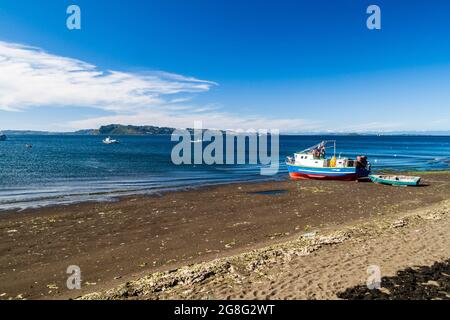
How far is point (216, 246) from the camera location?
58.5ft

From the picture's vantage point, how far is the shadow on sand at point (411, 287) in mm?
9719

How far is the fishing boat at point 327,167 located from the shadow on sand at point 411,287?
3737cm

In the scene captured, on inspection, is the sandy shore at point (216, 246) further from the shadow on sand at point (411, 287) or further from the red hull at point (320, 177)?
the red hull at point (320, 177)

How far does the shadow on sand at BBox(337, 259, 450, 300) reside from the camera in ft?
31.9

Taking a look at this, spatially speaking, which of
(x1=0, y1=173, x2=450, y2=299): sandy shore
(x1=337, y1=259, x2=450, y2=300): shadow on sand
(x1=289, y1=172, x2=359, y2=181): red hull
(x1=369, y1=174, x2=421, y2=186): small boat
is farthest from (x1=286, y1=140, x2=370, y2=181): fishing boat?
(x1=337, y1=259, x2=450, y2=300): shadow on sand

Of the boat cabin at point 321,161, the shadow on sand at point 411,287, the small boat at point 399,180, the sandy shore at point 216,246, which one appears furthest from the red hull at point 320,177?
the shadow on sand at point 411,287

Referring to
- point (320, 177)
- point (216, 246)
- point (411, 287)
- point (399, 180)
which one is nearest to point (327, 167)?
point (320, 177)

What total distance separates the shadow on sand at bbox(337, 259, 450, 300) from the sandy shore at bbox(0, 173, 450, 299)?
0.26 m

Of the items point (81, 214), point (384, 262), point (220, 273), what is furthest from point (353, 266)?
point (81, 214)

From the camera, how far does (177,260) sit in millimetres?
15719

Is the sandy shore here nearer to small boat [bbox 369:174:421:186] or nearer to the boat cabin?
small boat [bbox 369:174:421:186]

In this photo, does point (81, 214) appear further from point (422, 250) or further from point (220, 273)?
point (422, 250)

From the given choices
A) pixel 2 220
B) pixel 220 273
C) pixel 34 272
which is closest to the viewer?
pixel 220 273
